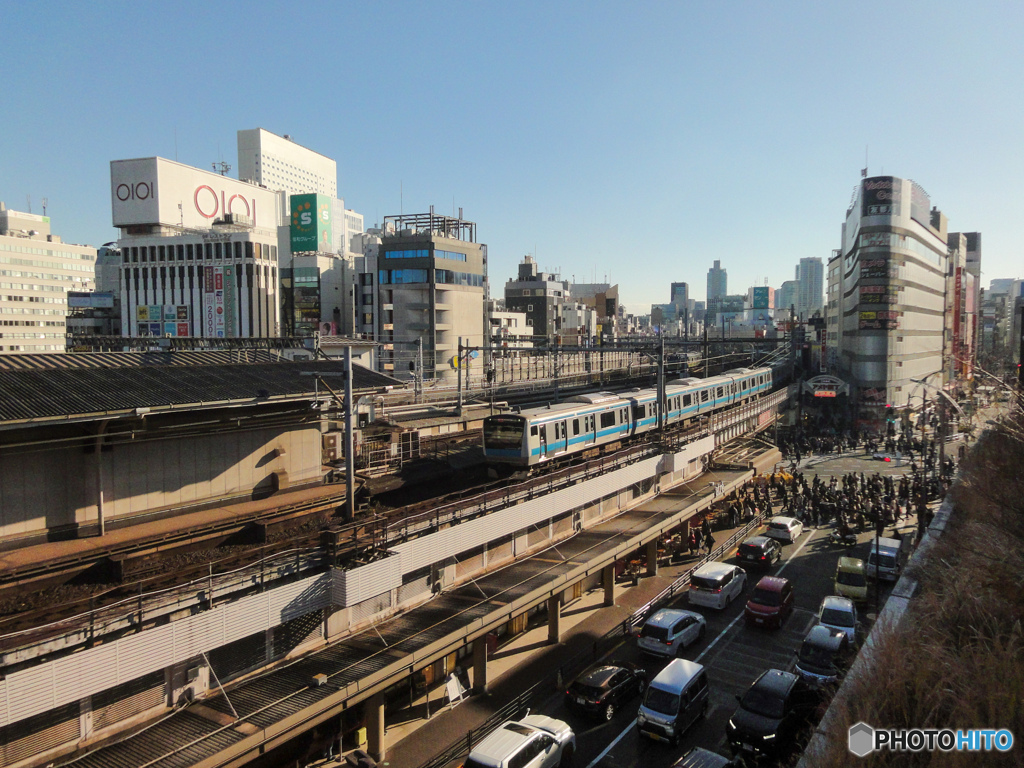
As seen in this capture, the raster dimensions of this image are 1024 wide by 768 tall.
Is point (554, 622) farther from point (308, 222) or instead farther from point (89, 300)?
point (89, 300)

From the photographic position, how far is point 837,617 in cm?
1598

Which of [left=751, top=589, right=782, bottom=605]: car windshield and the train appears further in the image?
the train

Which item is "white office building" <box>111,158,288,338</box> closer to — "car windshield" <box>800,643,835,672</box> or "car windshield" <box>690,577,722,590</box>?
"car windshield" <box>690,577,722,590</box>

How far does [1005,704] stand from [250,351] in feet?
57.1

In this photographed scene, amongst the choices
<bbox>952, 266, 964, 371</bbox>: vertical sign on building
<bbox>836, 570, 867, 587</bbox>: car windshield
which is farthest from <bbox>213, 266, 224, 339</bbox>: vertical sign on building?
<bbox>952, 266, 964, 371</bbox>: vertical sign on building

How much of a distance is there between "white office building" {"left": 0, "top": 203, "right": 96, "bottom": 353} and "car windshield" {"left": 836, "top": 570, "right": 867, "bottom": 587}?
8123 cm

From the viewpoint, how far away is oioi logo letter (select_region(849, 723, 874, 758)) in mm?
7367

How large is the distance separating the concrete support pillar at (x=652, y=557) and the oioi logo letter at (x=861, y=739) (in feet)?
45.2

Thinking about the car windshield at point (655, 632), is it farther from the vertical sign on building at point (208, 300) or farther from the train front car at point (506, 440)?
the vertical sign on building at point (208, 300)

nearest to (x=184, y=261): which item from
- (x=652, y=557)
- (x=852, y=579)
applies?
(x=652, y=557)

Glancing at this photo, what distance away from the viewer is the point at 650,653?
619 inches

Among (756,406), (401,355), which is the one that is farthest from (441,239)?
(756,406)

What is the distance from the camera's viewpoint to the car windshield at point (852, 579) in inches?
743

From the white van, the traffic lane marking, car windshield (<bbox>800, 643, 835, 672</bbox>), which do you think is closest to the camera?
the traffic lane marking
